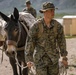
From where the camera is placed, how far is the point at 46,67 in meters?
5.35

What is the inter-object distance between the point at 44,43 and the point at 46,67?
39 cm

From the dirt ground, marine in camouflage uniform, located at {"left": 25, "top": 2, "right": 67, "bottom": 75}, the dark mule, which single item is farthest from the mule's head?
the dirt ground

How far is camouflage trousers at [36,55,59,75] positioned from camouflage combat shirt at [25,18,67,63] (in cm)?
6

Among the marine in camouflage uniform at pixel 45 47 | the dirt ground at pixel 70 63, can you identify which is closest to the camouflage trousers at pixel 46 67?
the marine in camouflage uniform at pixel 45 47

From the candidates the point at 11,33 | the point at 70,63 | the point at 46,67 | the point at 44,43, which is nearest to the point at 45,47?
the point at 44,43

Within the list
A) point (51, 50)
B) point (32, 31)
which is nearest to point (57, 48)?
point (51, 50)

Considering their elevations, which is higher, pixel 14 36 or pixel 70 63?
pixel 14 36

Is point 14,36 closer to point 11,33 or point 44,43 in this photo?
point 11,33

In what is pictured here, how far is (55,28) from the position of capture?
17.3 ft

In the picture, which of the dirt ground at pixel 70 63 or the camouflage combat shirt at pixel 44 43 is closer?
the camouflage combat shirt at pixel 44 43

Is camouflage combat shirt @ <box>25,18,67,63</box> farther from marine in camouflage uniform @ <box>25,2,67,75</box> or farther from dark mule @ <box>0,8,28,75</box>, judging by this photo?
dark mule @ <box>0,8,28,75</box>

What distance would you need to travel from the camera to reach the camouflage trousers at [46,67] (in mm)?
5297

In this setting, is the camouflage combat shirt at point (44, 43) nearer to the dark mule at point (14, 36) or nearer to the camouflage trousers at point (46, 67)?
the camouflage trousers at point (46, 67)

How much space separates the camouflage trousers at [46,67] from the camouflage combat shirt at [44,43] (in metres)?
0.06
